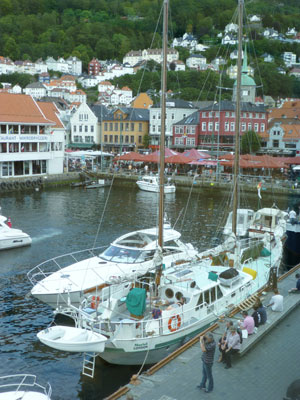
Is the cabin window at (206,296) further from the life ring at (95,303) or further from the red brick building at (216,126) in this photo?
the red brick building at (216,126)

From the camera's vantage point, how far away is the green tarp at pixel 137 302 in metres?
15.4

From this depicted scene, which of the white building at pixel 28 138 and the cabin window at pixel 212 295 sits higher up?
the white building at pixel 28 138

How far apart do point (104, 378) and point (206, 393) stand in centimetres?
446

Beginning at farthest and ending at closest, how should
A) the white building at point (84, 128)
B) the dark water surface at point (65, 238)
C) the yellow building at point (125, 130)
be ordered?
the white building at point (84, 128)
the yellow building at point (125, 130)
the dark water surface at point (65, 238)

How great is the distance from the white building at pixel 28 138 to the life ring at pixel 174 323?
4691 cm

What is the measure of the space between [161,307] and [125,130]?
77432 mm

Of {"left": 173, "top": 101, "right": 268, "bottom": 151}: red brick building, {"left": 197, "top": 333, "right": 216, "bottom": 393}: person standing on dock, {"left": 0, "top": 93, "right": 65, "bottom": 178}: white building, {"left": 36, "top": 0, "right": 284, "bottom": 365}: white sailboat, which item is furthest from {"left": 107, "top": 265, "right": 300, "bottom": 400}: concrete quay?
{"left": 173, "top": 101, "right": 268, "bottom": 151}: red brick building

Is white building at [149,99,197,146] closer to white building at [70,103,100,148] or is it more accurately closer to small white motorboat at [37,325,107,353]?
white building at [70,103,100,148]

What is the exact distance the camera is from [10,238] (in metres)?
29.4

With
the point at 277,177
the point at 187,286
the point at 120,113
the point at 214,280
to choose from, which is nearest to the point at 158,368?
the point at 187,286

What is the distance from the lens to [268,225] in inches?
1270

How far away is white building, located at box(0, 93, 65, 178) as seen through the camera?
57656 millimetres

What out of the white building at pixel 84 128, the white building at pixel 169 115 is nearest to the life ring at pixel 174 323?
the white building at pixel 169 115

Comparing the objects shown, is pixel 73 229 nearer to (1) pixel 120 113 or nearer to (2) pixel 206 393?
(2) pixel 206 393
